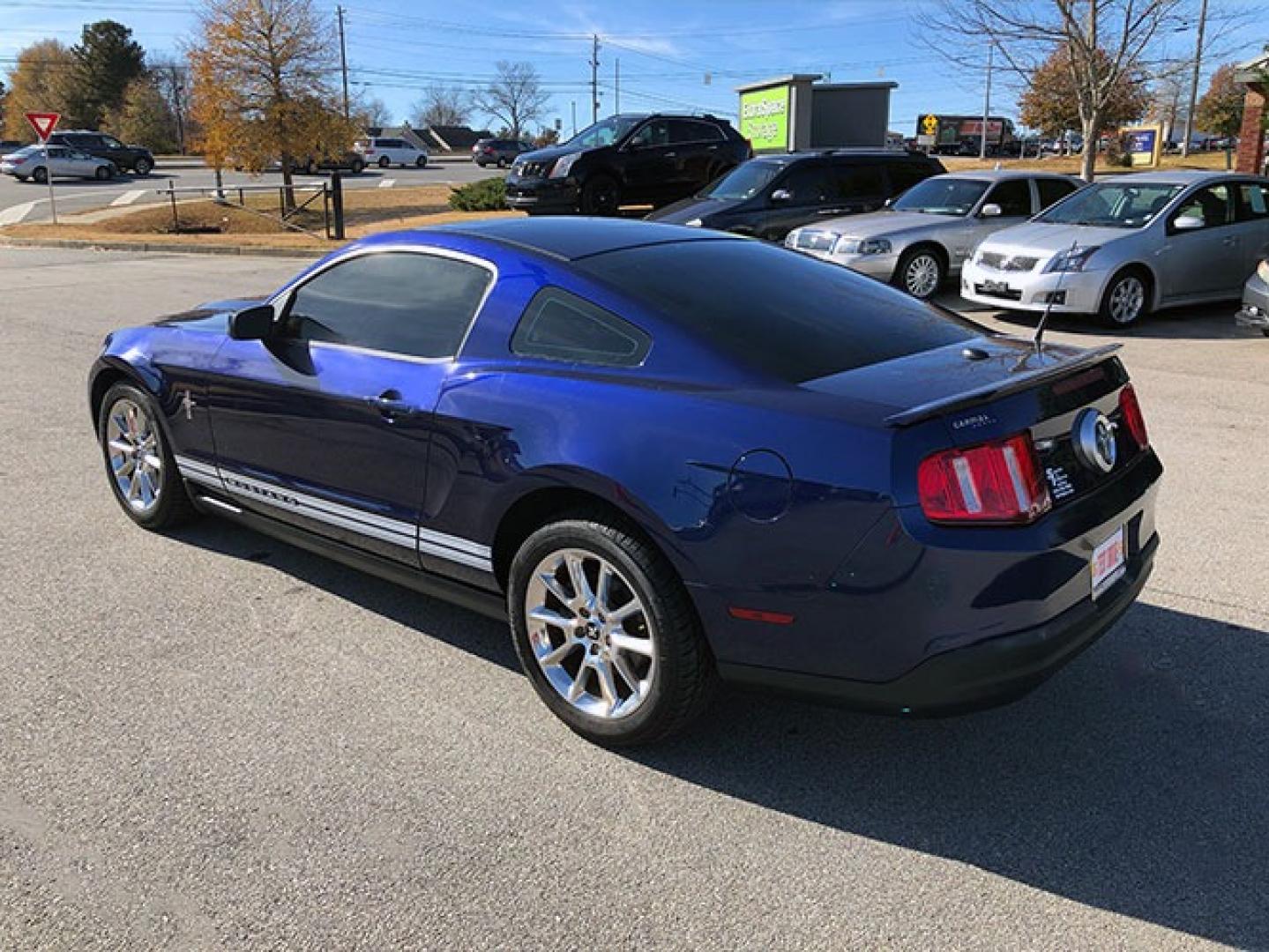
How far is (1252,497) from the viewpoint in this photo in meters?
5.36

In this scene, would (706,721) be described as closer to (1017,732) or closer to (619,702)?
(619,702)

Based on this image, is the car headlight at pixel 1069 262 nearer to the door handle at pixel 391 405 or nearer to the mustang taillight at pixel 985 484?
the mustang taillight at pixel 985 484

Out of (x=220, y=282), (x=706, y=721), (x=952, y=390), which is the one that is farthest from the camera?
(x=220, y=282)

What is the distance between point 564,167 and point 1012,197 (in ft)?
25.9

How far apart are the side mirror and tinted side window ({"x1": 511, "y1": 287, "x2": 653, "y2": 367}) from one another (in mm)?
1274

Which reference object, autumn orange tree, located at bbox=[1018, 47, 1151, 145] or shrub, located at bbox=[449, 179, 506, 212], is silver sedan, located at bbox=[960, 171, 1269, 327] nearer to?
autumn orange tree, located at bbox=[1018, 47, 1151, 145]

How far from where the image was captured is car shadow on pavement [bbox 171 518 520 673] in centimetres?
396

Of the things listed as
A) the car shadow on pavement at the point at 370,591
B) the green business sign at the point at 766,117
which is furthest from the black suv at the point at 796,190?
the car shadow on pavement at the point at 370,591

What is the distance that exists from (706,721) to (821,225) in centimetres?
1016

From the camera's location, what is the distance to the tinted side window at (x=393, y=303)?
11.8 feet

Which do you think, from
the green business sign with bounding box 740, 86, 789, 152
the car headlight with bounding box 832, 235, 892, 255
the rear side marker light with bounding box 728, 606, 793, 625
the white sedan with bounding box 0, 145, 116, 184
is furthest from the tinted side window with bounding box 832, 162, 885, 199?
the white sedan with bounding box 0, 145, 116, 184

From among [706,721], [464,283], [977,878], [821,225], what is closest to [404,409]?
[464,283]

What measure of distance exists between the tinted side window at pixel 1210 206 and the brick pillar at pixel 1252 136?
1094 centimetres

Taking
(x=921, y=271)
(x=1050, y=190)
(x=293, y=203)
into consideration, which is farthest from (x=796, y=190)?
(x=293, y=203)
